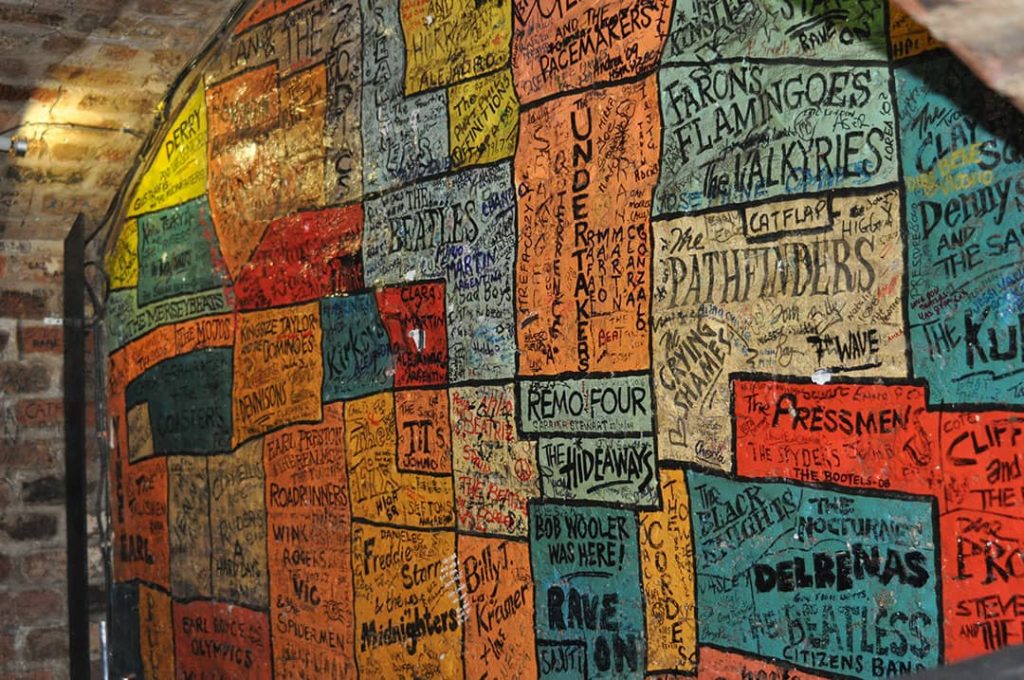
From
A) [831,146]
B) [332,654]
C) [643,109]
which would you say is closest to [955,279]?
[831,146]

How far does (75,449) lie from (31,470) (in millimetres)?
165

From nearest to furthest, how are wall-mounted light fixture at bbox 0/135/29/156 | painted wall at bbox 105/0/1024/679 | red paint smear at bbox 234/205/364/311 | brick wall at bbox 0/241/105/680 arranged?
painted wall at bbox 105/0/1024/679 < red paint smear at bbox 234/205/364/311 < wall-mounted light fixture at bbox 0/135/29/156 < brick wall at bbox 0/241/105/680

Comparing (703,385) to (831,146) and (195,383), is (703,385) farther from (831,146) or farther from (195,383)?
(195,383)

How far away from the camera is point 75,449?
436 cm

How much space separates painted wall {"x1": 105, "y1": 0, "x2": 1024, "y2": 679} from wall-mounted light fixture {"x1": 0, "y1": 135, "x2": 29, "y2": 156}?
1.54 ft

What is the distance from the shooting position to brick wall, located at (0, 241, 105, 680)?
13.8 feet

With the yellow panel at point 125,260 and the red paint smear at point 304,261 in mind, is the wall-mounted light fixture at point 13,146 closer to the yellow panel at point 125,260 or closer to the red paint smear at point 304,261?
the yellow panel at point 125,260

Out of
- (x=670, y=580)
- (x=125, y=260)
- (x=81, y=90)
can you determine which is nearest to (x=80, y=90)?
(x=81, y=90)

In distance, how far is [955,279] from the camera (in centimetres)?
198

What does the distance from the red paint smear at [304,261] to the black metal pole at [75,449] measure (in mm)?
931

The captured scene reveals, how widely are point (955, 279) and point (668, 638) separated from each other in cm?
92

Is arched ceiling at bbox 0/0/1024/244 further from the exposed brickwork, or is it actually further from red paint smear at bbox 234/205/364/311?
red paint smear at bbox 234/205/364/311

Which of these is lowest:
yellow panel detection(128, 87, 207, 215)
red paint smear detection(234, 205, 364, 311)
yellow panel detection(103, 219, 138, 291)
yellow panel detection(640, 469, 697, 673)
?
yellow panel detection(640, 469, 697, 673)

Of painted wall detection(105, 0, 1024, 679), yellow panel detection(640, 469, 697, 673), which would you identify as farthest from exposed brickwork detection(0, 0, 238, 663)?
yellow panel detection(640, 469, 697, 673)
